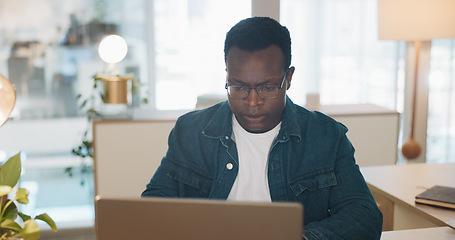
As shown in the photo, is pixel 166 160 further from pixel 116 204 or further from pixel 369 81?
pixel 369 81

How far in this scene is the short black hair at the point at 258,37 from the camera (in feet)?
4.89

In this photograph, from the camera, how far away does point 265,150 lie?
63.9 inches

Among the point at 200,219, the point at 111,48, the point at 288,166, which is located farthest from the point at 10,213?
the point at 111,48

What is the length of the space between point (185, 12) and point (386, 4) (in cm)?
140

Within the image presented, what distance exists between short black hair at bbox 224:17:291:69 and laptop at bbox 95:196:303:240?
669mm

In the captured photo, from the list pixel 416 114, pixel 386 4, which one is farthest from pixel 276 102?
pixel 416 114

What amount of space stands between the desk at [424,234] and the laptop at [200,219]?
0.76 metres

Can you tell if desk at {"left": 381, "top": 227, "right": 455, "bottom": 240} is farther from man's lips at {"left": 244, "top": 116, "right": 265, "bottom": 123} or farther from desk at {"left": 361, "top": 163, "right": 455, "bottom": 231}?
man's lips at {"left": 244, "top": 116, "right": 265, "bottom": 123}

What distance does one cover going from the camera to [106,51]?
10.4ft

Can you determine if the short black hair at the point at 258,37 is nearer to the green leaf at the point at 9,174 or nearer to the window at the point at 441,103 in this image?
the green leaf at the point at 9,174

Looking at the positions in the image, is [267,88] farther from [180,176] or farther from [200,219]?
[200,219]

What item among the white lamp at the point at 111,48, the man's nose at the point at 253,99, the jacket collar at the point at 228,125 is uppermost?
the white lamp at the point at 111,48

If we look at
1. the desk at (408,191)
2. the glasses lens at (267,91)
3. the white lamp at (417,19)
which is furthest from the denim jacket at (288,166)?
the white lamp at (417,19)

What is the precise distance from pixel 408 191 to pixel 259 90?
2.95 feet
